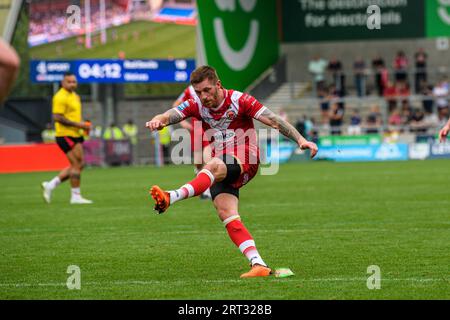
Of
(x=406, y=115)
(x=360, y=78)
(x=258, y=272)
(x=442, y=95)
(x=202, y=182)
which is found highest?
(x=360, y=78)

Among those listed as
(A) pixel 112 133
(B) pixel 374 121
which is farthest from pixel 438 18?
(A) pixel 112 133

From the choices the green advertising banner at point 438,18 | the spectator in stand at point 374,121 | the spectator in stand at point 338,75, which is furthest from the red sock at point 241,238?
the spectator in stand at point 338,75

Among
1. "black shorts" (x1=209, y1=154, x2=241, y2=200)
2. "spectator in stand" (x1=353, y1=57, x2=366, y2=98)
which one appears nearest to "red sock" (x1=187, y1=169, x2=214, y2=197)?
"black shorts" (x1=209, y1=154, x2=241, y2=200)

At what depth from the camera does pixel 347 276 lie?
902cm

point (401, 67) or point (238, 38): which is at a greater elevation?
point (238, 38)

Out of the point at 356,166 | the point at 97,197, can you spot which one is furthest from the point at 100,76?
the point at 97,197

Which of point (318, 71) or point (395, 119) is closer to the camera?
point (395, 119)

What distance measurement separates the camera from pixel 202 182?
901 centimetres

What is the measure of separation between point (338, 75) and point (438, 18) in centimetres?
477

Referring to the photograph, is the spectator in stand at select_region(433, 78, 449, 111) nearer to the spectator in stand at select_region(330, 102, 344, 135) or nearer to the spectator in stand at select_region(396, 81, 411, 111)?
the spectator in stand at select_region(396, 81, 411, 111)

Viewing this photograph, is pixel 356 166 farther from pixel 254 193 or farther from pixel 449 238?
pixel 449 238

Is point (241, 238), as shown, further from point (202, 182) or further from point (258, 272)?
point (202, 182)

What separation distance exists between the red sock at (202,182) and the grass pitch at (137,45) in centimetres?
2915

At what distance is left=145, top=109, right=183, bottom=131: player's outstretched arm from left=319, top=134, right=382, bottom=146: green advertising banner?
27443 millimetres
